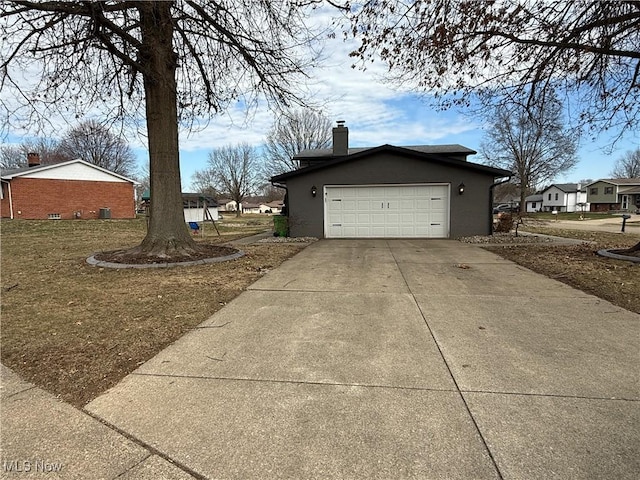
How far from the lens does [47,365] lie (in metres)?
2.92

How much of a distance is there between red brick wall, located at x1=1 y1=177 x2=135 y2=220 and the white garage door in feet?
68.9

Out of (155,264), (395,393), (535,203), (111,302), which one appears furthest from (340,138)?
(535,203)

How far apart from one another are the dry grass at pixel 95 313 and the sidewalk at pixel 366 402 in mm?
207

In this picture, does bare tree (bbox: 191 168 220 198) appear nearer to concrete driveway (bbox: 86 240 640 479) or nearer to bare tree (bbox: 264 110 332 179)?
bare tree (bbox: 264 110 332 179)

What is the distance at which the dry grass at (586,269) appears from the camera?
16.4 feet

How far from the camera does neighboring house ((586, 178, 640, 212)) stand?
164ft

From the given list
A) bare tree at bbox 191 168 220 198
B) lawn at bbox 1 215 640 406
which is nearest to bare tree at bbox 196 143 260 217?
bare tree at bbox 191 168 220 198

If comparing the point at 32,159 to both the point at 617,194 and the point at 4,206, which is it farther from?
the point at 617,194

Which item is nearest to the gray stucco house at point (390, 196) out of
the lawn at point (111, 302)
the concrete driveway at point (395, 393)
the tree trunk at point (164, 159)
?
the lawn at point (111, 302)

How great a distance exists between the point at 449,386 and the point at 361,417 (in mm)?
786

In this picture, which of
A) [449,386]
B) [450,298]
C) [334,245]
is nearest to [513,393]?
[449,386]

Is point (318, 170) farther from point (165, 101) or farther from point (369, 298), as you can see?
point (369, 298)

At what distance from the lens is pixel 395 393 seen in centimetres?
248

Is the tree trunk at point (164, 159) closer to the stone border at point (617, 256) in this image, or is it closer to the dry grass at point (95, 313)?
the dry grass at point (95, 313)
